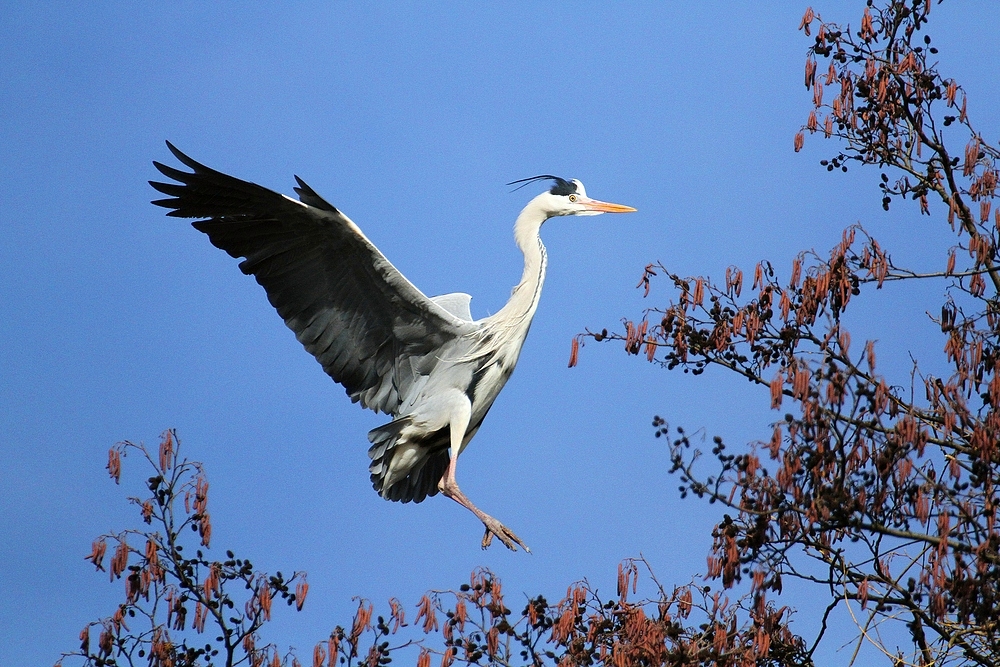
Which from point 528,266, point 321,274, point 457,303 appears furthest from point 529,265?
point 321,274

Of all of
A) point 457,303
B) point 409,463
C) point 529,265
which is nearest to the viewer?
point 409,463

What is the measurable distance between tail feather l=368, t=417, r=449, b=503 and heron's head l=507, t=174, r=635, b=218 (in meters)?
1.86

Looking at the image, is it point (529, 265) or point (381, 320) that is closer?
point (381, 320)

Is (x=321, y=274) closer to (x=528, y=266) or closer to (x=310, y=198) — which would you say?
(x=310, y=198)

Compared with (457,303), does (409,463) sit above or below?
below

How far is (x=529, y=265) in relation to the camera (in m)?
9.05

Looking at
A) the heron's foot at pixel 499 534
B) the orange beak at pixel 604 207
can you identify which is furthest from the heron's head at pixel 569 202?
the heron's foot at pixel 499 534

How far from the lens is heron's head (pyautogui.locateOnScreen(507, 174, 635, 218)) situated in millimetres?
9273

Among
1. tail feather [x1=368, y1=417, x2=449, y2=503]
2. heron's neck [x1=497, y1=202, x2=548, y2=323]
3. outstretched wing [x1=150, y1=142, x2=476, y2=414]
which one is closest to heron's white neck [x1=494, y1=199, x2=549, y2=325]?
heron's neck [x1=497, y1=202, x2=548, y2=323]

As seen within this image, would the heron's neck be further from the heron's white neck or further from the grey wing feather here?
the grey wing feather

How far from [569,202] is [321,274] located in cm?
213

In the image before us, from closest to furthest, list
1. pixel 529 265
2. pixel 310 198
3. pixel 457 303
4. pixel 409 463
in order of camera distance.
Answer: pixel 310 198
pixel 409 463
pixel 529 265
pixel 457 303

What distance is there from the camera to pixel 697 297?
21.0 feet

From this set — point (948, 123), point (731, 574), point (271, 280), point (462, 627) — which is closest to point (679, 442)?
point (731, 574)
